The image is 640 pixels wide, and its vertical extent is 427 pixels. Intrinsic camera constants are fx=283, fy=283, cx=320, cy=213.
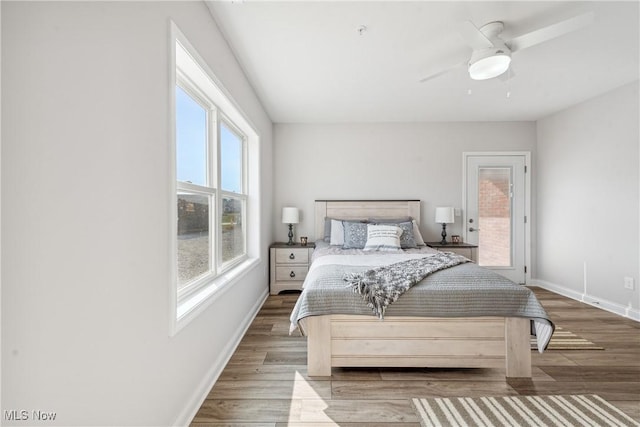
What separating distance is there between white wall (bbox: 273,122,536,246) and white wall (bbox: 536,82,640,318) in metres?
0.83

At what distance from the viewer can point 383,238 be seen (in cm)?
342

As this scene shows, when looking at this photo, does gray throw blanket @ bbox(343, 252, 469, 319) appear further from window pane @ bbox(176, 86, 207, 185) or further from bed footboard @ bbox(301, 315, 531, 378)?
window pane @ bbox(176, 86, 207, 185)

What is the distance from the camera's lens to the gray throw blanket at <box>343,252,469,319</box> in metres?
1.88

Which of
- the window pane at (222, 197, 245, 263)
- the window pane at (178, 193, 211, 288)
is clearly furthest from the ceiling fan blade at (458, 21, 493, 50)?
the window pane at (222, 197, 245, 263)

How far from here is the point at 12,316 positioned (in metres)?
0.71

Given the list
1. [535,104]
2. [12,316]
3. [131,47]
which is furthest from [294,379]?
[535,104]

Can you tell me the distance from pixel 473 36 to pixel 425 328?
6.60 feet

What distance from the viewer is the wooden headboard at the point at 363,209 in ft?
13.8

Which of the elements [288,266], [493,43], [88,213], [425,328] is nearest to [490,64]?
[493,43]

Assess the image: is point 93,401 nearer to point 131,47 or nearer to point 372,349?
point 131,47

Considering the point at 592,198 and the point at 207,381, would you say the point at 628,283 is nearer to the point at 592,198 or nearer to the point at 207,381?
the point at 592,198

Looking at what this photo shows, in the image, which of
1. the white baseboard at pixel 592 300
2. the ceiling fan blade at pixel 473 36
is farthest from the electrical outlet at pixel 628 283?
the ceiling fan blade at pixel 473 36

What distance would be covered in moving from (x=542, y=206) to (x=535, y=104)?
4.92ft

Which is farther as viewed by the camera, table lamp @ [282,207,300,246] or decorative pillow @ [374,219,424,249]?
table lamp @ [282,207,300,246]
